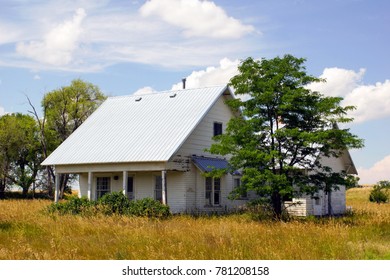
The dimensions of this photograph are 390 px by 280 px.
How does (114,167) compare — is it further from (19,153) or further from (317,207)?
(19,153)

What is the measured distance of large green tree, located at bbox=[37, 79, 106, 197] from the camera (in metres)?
59.4

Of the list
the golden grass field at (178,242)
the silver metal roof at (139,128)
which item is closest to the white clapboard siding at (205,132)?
the silver metal roof at (139,128)

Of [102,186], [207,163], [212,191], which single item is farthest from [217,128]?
[102,186]

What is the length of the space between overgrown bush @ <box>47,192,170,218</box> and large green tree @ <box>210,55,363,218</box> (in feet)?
14.6

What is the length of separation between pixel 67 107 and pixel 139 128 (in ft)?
92.9

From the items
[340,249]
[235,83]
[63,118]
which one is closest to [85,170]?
[235,83]

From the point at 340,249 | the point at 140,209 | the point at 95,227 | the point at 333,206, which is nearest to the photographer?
the point at 340,249

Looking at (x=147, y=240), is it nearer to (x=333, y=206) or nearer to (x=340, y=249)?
(x=340, y=249)

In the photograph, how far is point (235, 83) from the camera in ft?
83.0

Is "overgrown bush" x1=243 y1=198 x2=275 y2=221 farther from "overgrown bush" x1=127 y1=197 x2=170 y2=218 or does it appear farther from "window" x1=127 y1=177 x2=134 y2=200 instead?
"window" x1=127 y1=177 x2=134 y2=200

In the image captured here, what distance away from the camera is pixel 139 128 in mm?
33281

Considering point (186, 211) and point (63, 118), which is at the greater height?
point (63, 118)
